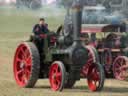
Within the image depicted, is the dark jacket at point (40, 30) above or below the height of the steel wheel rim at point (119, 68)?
above

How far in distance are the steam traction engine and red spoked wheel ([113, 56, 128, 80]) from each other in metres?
3.65

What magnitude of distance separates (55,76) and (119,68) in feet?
15.1

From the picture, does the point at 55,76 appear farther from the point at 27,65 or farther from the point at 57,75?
the point at 27,65

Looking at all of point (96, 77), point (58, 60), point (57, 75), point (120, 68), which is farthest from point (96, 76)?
point (120, 68)

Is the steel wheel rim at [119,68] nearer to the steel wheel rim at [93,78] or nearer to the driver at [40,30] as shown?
the steel wheel rim at [93,78]

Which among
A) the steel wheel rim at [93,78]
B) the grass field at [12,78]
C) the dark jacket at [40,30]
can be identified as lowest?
the grass field at [12,78]

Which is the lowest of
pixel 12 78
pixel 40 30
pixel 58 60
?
pixel 12 78

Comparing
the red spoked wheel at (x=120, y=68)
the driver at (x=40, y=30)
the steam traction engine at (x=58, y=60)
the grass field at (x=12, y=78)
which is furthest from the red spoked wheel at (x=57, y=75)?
the red spoked wheel at (x=120, y=68)

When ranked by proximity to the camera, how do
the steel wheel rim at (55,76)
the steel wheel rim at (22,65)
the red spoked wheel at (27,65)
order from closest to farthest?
1. the steel wheel rim at (55,76)
2. the red spoked wheel at (27,65)
3. the steel wheel rim at (22,65)

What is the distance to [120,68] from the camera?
664 inches

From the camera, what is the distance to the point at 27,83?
13266mm

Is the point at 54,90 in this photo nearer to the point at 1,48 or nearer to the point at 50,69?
the point at 50,69

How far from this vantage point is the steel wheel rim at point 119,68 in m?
16.8

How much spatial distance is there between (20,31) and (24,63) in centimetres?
2785
